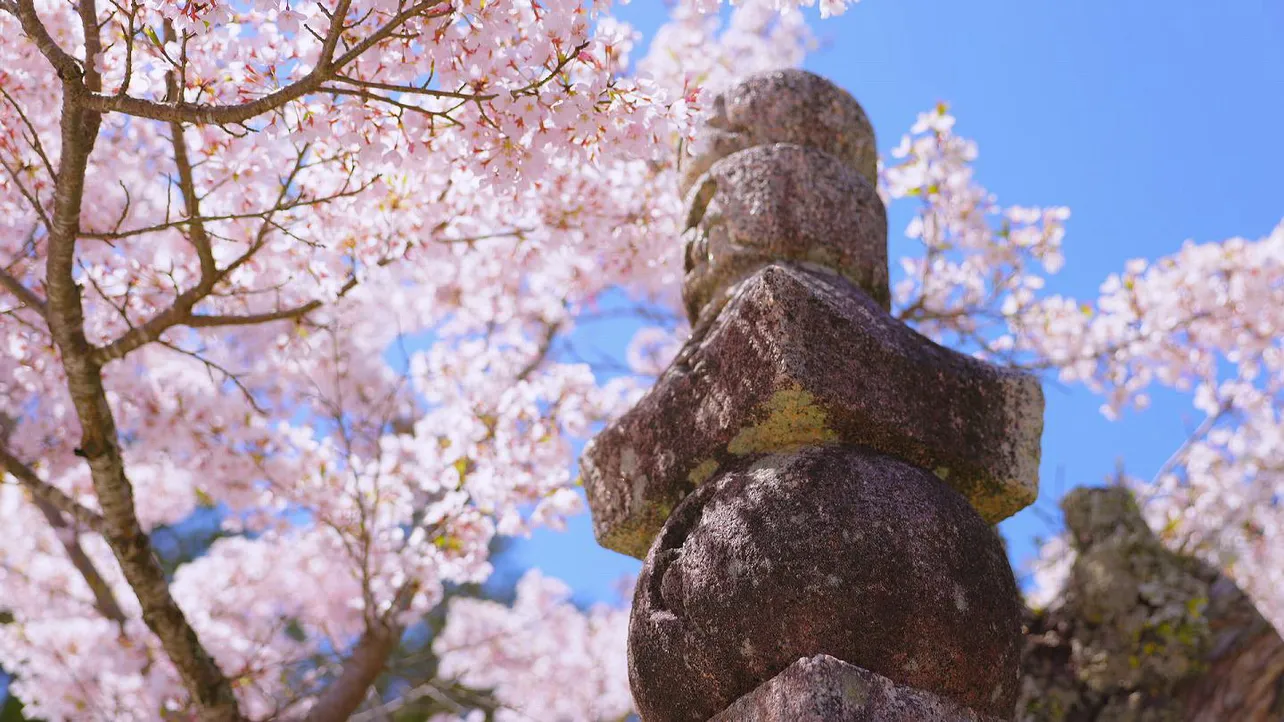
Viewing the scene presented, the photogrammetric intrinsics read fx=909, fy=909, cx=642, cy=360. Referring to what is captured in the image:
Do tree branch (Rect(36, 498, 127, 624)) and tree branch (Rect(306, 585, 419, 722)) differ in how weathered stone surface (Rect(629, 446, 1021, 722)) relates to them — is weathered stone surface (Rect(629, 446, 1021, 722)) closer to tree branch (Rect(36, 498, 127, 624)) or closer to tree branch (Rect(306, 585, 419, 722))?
tree branch (Rect(306, 585, 419, 722))

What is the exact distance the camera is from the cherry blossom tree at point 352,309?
2.45 metres

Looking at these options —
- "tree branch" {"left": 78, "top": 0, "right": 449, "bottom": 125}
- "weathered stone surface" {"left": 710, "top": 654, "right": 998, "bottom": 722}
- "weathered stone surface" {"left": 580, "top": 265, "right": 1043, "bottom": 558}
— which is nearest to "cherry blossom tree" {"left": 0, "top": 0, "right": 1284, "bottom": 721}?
"tree branch" {"left": 78, "top": 0, "right": 449, "bottom": 125}

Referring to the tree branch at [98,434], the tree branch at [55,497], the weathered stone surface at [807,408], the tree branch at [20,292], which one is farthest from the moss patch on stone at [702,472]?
the tree branch at [20,292]

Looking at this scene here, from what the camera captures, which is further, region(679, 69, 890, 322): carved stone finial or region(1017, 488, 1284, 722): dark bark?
region(1017, 488, 1284, 722): dark bark

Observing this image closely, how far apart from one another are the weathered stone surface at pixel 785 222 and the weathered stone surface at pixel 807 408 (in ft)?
0.76

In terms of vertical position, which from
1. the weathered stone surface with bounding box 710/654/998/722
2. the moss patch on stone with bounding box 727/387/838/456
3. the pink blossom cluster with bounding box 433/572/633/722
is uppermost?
the pink blossom cluster with bounding box 433/572/633/722

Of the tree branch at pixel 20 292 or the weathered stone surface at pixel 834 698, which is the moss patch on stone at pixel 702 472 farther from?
the tree branch at pixel 20 292

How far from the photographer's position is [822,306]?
2037 millimetres

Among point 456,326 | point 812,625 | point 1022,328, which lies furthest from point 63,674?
point 1022,328

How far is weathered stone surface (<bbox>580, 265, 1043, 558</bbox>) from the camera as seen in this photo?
199cm

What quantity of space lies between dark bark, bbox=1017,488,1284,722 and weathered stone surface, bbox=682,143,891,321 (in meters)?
1.92

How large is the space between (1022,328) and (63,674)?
623 centimetres

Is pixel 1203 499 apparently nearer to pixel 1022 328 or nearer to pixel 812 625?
pixel 1022 328

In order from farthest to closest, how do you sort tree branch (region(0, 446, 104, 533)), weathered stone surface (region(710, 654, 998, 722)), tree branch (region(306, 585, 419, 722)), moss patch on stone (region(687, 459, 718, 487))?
tree branch (region(306, 585, 419, 722))
tree branch (region(0, 446, 104, 533))
moss patch on stone (region(687, 459, 718, 487))
weathered stone surface (region(710, 654, 998, 722))
